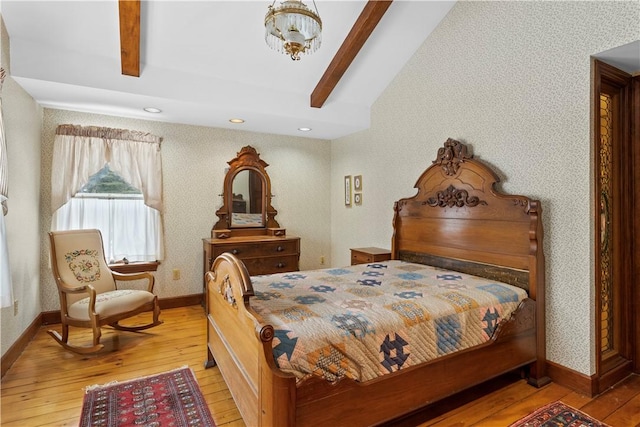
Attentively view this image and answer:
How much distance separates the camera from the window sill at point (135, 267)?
12.3 feet

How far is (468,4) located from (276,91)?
2065 millimetres

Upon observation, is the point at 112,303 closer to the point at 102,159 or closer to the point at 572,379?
the point at 102,159

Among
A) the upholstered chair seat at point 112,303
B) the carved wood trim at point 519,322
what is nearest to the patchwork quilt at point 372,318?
the carved wood trim at point 519,322

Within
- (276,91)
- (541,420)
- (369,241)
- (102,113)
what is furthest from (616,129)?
(102,113)

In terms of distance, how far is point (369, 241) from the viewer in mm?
4441

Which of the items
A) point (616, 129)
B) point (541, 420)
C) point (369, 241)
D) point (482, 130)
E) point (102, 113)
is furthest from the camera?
point (369, 241)

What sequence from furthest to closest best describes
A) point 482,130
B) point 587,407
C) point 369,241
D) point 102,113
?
point 369,241, point 102,113, point 482,130, point 587,407

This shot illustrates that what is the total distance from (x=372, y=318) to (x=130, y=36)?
9.29 ft

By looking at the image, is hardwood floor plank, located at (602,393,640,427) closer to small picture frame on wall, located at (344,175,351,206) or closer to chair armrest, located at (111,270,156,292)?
small picture frame on wall, located at (344,175,351,206)

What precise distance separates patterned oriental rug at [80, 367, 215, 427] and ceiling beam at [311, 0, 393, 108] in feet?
10.0

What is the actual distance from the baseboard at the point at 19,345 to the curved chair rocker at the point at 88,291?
0.69ft

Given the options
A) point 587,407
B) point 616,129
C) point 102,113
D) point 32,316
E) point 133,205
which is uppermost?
point 102,113

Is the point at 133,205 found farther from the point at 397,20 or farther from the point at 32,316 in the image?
the point at 397,20

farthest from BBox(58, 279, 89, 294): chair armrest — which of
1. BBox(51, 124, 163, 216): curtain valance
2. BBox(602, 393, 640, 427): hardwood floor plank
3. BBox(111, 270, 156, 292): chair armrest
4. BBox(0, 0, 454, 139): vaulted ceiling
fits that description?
BBox(602, 393, 640, 427): hardwood floor plank
